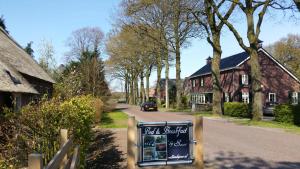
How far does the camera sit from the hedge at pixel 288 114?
1099 inches

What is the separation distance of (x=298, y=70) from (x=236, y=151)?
6809 cm

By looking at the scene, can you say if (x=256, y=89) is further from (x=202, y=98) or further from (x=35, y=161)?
(x=202, y=98)

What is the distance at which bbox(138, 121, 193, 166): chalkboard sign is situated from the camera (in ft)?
26.5

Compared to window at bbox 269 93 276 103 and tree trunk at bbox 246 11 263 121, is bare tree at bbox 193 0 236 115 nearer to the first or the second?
tree trunk at bbox 246 11 263 121

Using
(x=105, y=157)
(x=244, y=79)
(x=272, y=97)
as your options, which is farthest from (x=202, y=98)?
(x=105, y=157)

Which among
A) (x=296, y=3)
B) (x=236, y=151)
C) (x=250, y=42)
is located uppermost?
A: (x=296, y=3)

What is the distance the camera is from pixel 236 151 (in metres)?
14.3

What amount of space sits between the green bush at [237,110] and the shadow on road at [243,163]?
2432 cm

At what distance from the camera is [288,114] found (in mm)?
28891

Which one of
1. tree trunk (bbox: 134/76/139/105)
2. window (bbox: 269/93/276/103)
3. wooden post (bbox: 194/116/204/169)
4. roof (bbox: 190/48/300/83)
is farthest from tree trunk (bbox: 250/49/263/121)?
tree trunk (bbox: 134/76/139/105)

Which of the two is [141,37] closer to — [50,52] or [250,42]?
[50,52]

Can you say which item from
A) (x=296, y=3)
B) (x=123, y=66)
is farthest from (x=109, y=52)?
(x=296, y=3)

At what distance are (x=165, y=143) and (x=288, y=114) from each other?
2295 centimetres

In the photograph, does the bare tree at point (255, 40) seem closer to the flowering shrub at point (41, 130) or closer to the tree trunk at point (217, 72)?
the tree trunk at point (217, 72)
